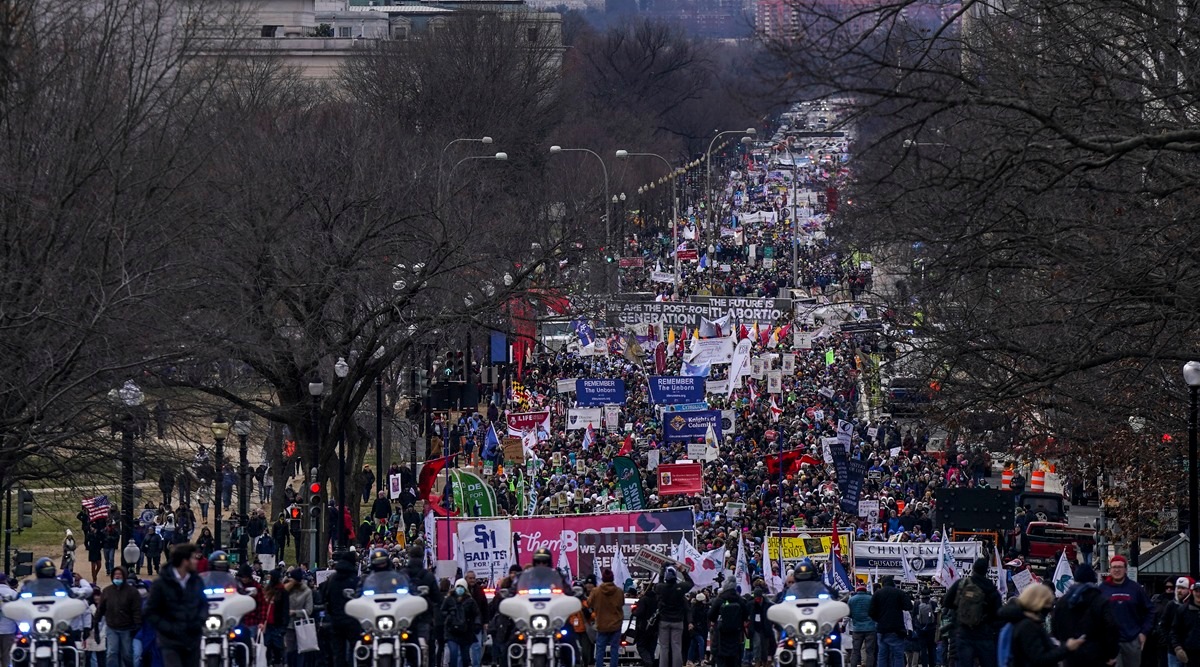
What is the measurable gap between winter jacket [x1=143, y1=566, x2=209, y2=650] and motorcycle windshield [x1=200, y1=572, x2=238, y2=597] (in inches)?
42.5

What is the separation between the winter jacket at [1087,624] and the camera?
1797 centimetres

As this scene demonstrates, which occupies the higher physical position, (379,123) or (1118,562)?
(379,123)

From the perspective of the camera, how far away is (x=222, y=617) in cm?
2028

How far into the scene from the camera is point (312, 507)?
35.8 m

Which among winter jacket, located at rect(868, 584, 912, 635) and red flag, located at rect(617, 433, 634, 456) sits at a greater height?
red flag, located at rect(617, 433, 634, 456)

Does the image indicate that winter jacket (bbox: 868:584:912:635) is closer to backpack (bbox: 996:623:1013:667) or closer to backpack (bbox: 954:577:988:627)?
backpack (bbox: 954:577:988:627)

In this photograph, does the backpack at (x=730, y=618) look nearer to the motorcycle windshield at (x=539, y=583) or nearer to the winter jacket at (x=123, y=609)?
the motorcycle windshield at (x=539, y=583)

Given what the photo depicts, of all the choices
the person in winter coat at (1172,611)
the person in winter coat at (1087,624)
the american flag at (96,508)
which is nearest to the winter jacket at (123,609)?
the person in winter coat at (1087,624)

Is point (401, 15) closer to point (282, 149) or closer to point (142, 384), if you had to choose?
point (282, 149)

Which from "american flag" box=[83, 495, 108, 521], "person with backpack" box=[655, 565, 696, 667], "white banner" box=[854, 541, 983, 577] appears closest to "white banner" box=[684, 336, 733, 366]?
"american flag" box=[83, 495, 108, 521]

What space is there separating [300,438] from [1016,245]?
1566cm

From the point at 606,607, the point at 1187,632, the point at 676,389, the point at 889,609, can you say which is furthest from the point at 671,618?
the point at 676,389

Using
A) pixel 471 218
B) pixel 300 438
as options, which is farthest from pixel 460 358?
pixel 300 438

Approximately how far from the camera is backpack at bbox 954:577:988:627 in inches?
837
